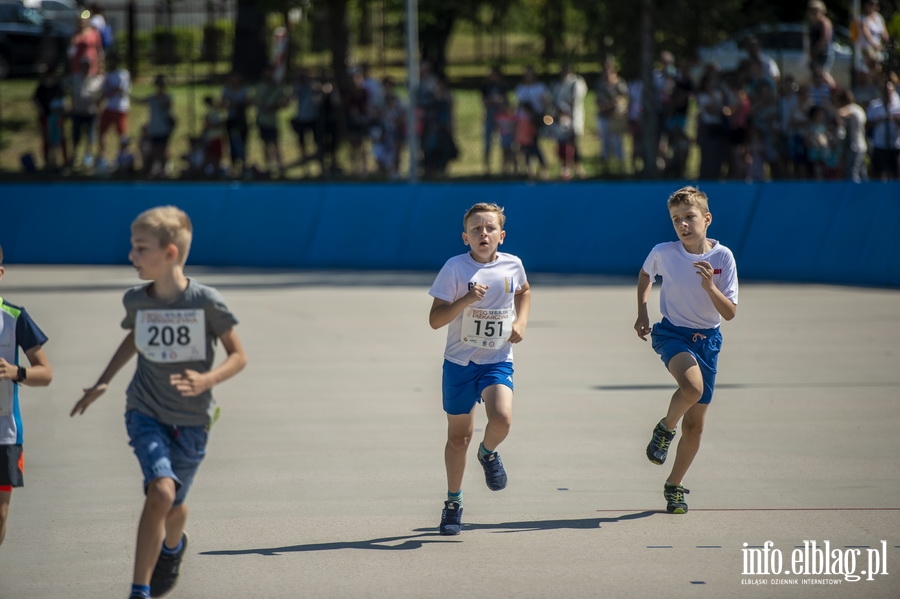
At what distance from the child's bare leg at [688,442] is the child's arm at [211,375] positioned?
100 inches

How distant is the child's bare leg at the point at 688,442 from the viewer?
653 centimetres

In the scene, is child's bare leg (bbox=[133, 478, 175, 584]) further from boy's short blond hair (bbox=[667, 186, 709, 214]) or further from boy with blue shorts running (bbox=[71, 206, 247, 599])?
boy's short blond hair (bbox=[667, 186, 709, 214])

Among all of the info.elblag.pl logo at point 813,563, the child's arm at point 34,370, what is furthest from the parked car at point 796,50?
the child's arm at point 34,370

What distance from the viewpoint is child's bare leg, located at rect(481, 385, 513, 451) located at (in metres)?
6.10

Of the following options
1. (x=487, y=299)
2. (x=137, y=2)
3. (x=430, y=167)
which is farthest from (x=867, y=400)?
(x=137, y=2)

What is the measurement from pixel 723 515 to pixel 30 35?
88.7ft

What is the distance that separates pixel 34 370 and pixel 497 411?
6.91ft

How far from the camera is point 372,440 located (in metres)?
8.27

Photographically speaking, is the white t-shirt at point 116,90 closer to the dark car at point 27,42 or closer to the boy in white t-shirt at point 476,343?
the dark car at point 27,42

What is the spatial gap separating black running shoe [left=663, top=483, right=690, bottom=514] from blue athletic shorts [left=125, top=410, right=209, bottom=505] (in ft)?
8.33

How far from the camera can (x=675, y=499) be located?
21.2ft

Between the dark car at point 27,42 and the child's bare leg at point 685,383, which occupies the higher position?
the dark car at point 27,42

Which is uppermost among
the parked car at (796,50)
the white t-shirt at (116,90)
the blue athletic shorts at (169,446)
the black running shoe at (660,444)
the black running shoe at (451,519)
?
the parked car at (796,50)

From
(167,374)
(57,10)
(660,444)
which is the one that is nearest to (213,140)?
(57,10)
